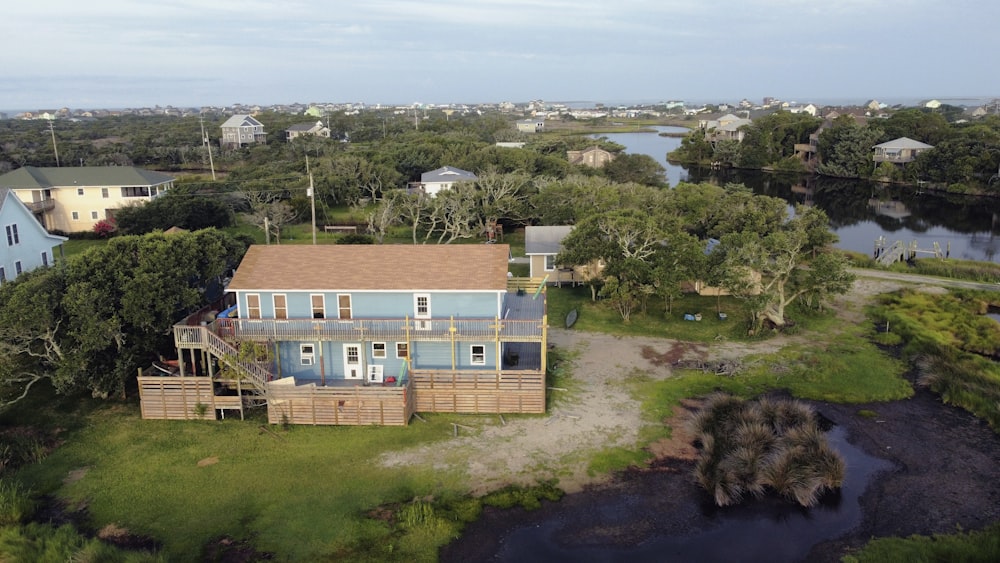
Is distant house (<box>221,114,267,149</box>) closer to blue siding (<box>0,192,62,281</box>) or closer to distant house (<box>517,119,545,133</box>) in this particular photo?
distant house (<box>517,119,545,133</box>)

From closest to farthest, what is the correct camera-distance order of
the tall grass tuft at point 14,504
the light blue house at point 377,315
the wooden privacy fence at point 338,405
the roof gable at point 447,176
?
the tall grass tuft at point 14,504, the wooden privacy fence at point 338,405, the light blue house at point 377,315, the roof gable at point 447,176

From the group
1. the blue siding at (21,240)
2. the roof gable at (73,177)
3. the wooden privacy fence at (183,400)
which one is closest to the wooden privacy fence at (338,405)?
the wooden privacy fence at (183,400)

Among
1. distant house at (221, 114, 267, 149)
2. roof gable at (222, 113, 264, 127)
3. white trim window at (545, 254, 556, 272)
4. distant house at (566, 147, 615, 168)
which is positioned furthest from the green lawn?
roof gable at (222, 113, 264, 127)

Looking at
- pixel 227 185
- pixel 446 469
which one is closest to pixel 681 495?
pixel 446 469

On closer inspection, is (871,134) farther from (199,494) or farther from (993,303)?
(199,494)

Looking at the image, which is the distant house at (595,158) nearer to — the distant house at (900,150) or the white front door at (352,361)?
the distant house at (900,150)

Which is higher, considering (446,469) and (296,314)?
(296,314)
